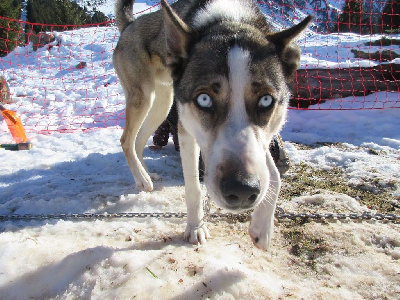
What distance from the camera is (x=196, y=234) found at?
7.57 ft

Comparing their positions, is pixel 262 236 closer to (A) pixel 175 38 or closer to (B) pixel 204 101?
(B) pixel 204 101

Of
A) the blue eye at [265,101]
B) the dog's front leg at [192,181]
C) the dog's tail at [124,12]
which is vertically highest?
the dog's tail at [124,12]

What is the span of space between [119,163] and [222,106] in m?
2.40

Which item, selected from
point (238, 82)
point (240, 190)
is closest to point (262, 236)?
point (240, 190)

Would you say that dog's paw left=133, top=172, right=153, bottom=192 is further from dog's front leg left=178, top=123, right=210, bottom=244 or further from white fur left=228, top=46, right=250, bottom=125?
white fur left=228, top=46, right=250, bottom=125

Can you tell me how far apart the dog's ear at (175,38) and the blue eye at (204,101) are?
0.48 meters

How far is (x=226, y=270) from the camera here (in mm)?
1778

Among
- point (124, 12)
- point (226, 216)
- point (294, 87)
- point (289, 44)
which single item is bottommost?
point (226, 216)

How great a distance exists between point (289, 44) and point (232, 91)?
70cm

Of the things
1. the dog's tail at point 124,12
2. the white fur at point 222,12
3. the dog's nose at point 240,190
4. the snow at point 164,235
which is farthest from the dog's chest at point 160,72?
the dog's nose at point 240,190

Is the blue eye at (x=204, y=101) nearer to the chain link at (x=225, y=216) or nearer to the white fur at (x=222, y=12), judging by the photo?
the white fur at (x=222, y=12)

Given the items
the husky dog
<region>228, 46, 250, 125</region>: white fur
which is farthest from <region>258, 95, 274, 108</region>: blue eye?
<region>228, 46, 250, 125</region>: white fur

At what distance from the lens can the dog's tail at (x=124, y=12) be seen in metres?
3.79

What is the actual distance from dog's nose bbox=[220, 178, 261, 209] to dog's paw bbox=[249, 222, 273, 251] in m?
0.67
